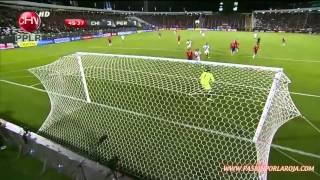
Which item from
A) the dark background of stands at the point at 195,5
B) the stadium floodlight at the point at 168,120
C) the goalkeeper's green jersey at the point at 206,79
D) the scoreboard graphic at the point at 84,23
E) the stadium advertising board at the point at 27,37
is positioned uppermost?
the dark background of stands at the point at 195,5

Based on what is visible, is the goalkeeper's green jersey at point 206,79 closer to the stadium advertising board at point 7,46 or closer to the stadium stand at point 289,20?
the stadium advertising board at point 7,46

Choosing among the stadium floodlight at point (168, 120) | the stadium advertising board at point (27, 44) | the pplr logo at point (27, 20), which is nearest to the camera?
the stadium floodlight at point (168, 120)

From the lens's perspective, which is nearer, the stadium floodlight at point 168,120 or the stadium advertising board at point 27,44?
the stadium floodlight at point 168,120

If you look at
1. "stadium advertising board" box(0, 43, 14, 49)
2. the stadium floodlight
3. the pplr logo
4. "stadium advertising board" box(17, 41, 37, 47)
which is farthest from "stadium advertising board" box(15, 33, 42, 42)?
the pplr logo

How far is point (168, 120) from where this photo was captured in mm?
10977

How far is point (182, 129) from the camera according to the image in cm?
1013

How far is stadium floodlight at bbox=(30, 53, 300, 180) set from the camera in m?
7.46

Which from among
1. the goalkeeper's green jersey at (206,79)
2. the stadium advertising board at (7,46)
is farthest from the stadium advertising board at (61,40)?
the goalkeeper's green jersey at (206,79)

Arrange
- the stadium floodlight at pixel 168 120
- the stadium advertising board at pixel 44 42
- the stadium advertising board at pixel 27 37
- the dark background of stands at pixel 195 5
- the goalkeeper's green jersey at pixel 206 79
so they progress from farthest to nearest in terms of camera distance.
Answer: the dark background of stands at pixel 195 5
the stadium advertising board at pixel 44 42
the stadium advertising board at pixel 27 37
the goalkeeper's green jersey at pixel 206 79
the stadium floodlight at pixel 168 120

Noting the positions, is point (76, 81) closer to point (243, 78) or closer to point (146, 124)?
point (146, 124)

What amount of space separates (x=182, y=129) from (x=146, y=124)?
1.46 m

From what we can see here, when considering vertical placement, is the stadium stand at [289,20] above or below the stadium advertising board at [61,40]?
above

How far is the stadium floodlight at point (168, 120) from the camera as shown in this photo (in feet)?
24.5

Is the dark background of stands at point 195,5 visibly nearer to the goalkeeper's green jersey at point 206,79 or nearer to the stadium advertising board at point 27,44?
the stadium advertising board at point 27,44
